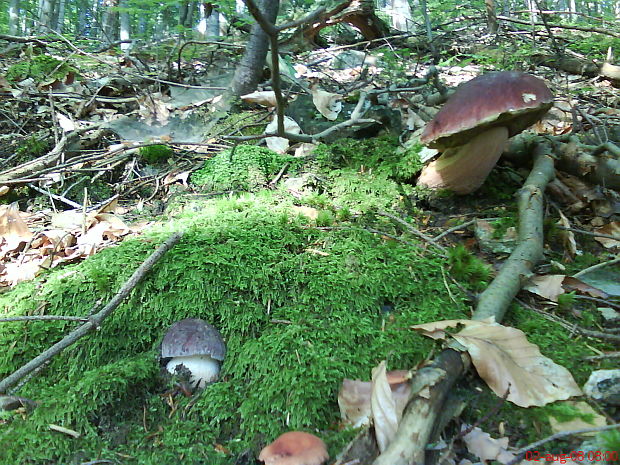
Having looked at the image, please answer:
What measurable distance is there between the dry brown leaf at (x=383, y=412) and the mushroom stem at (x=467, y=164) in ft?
5.43

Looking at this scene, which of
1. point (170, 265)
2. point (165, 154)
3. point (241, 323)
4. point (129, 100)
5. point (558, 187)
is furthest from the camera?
point (129, 100)

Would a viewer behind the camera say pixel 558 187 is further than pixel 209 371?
Yes

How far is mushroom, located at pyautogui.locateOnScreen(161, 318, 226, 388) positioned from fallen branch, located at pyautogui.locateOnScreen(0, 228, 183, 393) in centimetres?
27

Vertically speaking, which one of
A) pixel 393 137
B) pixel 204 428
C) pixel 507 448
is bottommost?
pixel 204 428

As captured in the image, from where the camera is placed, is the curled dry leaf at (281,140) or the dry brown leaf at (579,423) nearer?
the dry brown leaf at (579,423)

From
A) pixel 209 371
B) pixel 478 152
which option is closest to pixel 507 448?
pixel 209 371

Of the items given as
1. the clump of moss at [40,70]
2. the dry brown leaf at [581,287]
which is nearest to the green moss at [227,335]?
the dry brown leaf at [581,287]

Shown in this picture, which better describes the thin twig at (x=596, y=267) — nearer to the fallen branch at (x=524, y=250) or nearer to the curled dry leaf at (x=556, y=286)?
the curled dry leaf at (x=556, y=286)

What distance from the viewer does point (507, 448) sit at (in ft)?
3.87

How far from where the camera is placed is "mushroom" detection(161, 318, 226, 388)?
5.32 ft

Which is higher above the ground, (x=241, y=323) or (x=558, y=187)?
(x=558, y=187)

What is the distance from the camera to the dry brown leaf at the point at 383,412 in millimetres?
1154

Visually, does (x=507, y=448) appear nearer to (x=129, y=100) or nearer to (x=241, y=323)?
(x=241, y=323)

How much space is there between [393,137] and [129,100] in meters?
2.90
